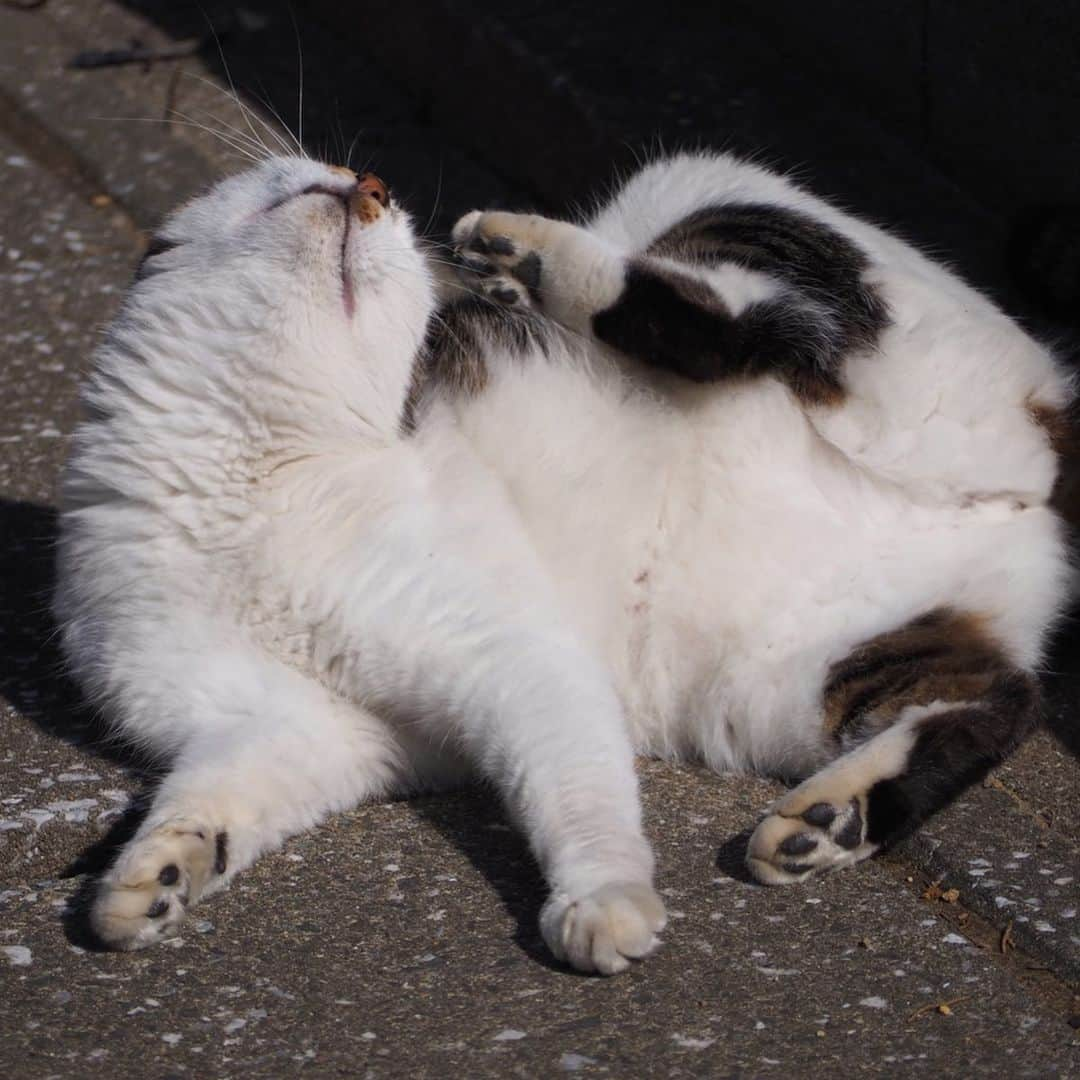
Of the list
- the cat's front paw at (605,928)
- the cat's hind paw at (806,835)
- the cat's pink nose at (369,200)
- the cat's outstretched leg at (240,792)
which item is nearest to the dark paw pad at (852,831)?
the cat's hind paw at (806,835)

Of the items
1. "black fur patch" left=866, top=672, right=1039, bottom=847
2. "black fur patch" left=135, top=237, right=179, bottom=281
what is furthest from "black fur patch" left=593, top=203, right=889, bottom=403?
"black fur patch" left=135, top=237, right=179, bottom=281

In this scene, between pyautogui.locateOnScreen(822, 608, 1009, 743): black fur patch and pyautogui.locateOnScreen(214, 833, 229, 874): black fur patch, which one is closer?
pyautogui.locateOnScreen(214, 833, 229, 874): black fur patch

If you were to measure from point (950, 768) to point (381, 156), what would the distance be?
3084mm

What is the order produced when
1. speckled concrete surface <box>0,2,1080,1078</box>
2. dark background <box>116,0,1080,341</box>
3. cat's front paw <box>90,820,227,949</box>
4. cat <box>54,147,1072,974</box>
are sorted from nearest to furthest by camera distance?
speckled concrete surface <box>0,2,1080,1078</box>, cat's front paw <box>90,820,227,949</box>, cat <box>54,147,1072,974</box>, dark background <box>116,0,1080,341</box>

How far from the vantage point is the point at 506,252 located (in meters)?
2.88

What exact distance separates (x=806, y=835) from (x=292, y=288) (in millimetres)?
1196

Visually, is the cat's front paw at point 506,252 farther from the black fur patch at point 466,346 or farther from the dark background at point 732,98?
the dark background at point 732,98

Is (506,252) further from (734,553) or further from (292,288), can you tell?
(734,553)

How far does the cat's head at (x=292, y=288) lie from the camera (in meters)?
2.61

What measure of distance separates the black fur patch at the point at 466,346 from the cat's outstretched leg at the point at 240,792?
569 millimetres

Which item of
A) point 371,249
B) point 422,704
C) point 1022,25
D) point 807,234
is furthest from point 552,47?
point 422,704

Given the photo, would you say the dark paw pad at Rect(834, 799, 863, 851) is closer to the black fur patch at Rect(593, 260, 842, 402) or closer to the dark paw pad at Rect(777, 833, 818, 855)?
the dark paw pad at Rect(777, 833, 818, 855)

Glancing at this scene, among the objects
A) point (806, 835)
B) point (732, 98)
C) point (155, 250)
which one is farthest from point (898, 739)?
point (732, 98)

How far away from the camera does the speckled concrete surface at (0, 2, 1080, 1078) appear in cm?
196
